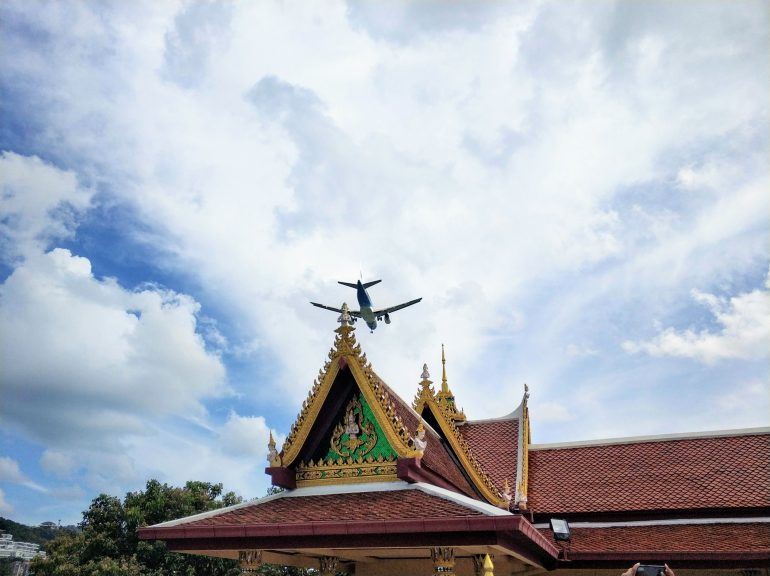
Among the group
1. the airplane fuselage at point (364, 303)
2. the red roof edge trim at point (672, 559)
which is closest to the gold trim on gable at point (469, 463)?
the red roof edge trim at point (672, 559)

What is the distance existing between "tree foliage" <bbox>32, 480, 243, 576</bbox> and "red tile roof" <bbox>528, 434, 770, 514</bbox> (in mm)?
16972

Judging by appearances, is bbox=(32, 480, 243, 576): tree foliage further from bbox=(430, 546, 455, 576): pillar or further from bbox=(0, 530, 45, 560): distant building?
bbox=(0, 530, 45, 560): distant building

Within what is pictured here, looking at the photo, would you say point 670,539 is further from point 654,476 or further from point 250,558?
point 250,558

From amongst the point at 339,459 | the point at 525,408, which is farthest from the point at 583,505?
the point at 339,459

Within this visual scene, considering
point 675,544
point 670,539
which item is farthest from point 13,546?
point 675,544

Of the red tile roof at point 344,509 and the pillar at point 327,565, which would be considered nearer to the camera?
the red tile roof at point 344,509

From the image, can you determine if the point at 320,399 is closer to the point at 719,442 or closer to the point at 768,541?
the point at 768,541

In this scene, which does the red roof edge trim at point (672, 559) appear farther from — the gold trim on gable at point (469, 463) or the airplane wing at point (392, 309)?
the airplane wing at point (392, 309)

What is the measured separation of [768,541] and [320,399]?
23.3ft

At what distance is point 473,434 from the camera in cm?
1449

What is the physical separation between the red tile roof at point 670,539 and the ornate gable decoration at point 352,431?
3467 millimetres

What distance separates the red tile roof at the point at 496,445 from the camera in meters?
12.8

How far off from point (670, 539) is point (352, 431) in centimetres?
540

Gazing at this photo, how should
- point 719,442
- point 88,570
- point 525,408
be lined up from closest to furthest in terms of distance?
point 719,442
point 525,408
point 88,570
